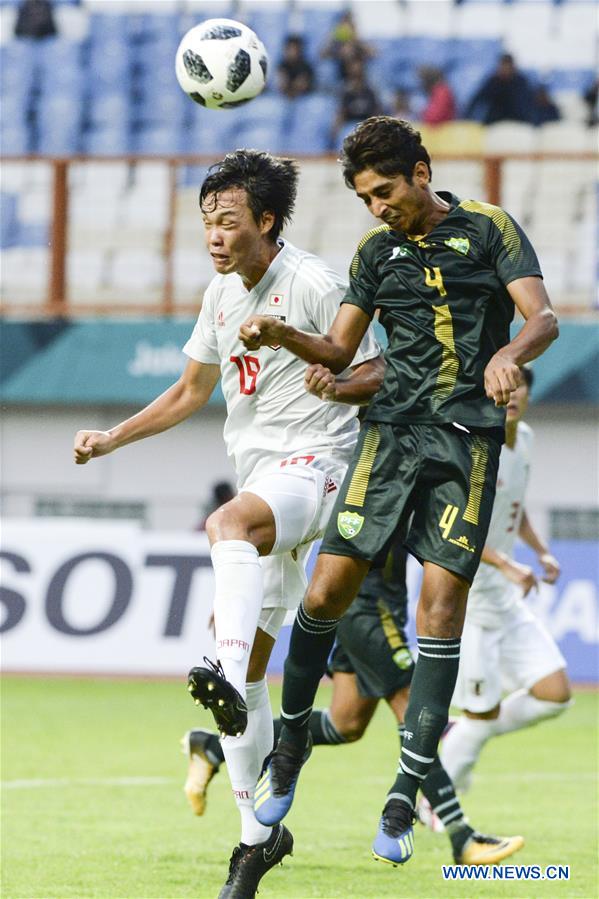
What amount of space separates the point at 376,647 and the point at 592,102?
15069 millimetres

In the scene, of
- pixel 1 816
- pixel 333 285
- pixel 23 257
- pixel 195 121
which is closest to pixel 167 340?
pixel 23 257

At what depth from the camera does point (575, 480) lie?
1803 centimetres

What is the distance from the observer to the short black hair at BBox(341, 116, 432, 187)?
19.1 feet

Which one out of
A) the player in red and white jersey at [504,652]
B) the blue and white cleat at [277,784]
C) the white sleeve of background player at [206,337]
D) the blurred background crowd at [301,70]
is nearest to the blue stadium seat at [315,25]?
the blurred background crowd at [301,70]

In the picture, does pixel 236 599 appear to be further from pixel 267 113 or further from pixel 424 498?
pixel 267 113

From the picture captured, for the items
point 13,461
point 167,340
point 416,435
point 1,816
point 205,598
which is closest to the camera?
point 416,435

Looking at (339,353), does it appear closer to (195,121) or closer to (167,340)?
(167,340)

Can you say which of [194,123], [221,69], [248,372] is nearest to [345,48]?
[194,123]

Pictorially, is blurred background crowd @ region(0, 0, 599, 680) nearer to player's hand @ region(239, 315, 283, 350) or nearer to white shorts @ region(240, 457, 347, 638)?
white shorts @ region(240, 457, 347, 638)

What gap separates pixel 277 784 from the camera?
19.7ft

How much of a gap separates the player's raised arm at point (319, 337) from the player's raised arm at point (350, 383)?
0.20 ft

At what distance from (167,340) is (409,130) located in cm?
1172

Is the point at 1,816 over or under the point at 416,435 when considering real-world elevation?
under

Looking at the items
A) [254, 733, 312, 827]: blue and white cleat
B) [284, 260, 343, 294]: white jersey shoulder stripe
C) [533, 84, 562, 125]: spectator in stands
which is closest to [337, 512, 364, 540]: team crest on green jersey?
[254, 733, 312, 827]: blue and white cleat
